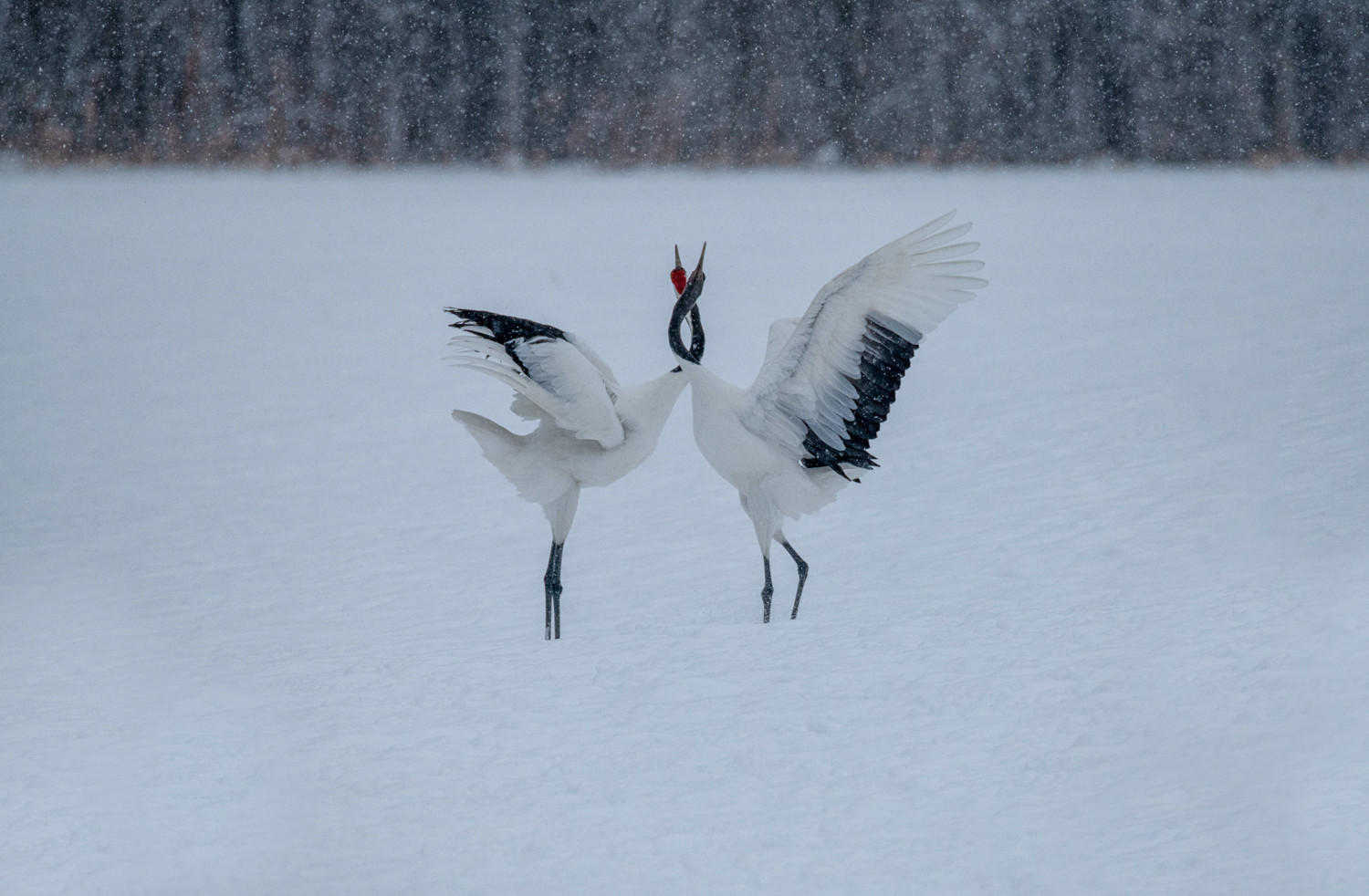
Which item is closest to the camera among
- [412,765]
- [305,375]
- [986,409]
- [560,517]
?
[412,765]

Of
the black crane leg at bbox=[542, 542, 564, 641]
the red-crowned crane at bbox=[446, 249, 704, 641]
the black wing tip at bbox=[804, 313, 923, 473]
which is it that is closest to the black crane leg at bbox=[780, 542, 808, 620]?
the black wing tip at bbox=[804, 313, 923, 473]

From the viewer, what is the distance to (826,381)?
3.85 meters

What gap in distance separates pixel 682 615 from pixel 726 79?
9988mm

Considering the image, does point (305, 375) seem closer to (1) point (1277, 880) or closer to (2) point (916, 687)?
(2) point (916, 687)

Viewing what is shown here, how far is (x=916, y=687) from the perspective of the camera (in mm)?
3469

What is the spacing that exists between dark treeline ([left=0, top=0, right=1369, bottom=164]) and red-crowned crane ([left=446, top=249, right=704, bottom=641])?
388 inches

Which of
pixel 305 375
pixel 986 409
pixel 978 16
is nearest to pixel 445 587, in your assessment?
pixel 986 409

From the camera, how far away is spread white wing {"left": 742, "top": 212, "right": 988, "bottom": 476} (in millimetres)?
3678

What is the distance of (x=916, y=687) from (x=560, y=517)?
3.66 ft

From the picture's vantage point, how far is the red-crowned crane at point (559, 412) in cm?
372

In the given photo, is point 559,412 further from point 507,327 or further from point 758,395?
point 758,395

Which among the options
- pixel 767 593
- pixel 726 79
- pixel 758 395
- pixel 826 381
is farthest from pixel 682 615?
pixel 726 79

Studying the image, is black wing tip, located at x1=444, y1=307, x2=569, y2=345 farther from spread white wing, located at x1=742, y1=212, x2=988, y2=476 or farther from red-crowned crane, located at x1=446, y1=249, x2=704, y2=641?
spread white wing, located at x1=742, y1=212, x2=988, y2=476

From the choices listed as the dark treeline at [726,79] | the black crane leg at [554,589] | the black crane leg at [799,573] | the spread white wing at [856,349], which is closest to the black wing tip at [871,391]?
the spread white wing at [856,349]
